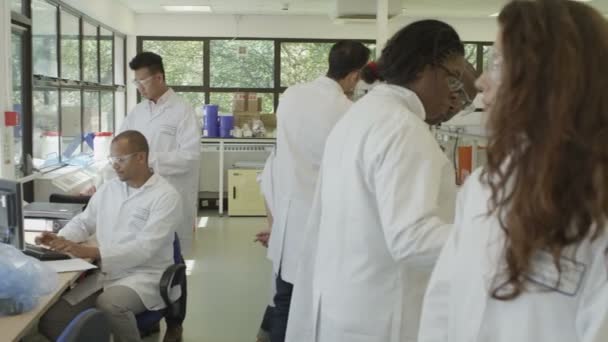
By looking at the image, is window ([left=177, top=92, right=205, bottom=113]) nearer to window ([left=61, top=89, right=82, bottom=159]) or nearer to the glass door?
window ([left=61, top=89, right=82, bottom=159])

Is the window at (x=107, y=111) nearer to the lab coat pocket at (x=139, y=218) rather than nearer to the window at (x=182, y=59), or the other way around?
the window at (x=182, y=59)

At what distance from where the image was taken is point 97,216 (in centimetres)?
312

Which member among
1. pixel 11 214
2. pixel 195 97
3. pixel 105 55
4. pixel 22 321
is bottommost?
pixel 22 321

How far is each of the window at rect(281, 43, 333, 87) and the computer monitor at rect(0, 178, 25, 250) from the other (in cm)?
668

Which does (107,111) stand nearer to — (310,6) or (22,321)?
(310,6)

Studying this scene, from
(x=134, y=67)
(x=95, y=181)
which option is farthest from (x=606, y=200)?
(x=95, y=181)

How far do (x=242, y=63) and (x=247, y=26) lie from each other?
0.49m

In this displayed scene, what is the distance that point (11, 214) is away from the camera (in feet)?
7.72

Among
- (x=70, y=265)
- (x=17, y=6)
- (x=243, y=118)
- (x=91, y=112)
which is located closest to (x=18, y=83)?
(x=17, y=6)

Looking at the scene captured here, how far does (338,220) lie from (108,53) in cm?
685

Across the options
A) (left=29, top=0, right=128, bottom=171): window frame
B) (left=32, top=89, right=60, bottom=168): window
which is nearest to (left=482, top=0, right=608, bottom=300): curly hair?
(left=29, top=0, right=128, bottom=171): window frame

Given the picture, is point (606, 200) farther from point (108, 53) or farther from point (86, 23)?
point (108, 53)

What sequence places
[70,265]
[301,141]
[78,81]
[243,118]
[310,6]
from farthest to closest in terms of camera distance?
[243,118], [310,6], [78,81], [301,141], [70,265]

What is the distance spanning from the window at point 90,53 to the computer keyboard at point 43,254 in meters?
4.32
